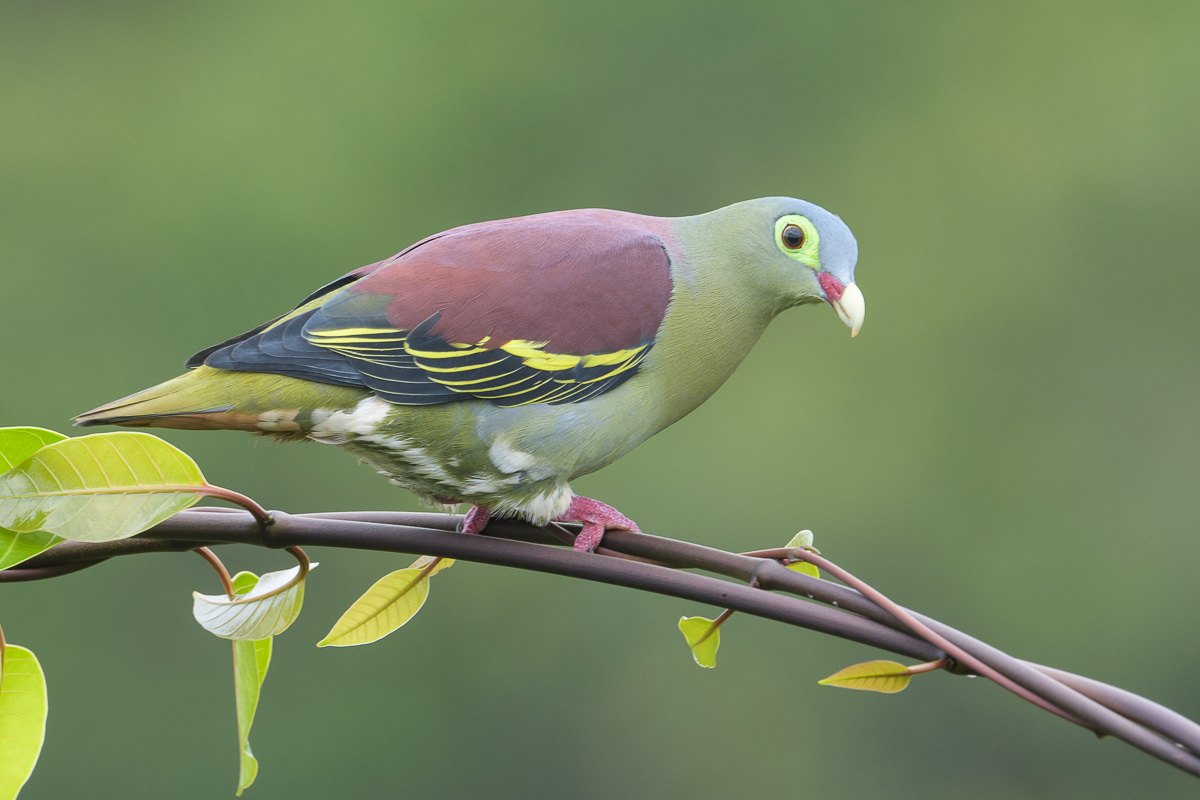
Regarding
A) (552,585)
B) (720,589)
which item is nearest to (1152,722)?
(720,589)

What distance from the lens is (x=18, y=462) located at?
40.6 inches

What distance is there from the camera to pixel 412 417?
1.41 metres

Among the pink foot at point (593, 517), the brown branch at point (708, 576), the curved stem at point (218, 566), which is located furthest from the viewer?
the pink foot at point (593, 517)

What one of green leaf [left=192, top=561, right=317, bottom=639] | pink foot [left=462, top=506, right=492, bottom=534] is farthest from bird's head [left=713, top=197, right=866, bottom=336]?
green leaf [left=192, top=561, right=317, bottom=639]

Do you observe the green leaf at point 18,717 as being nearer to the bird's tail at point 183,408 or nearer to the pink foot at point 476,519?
the bird's tail at point 183,408

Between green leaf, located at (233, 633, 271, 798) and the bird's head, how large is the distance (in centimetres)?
77

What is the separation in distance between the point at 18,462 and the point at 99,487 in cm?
8

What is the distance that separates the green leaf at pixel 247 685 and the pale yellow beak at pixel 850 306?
777 millimetres

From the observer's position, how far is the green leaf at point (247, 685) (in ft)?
3.88

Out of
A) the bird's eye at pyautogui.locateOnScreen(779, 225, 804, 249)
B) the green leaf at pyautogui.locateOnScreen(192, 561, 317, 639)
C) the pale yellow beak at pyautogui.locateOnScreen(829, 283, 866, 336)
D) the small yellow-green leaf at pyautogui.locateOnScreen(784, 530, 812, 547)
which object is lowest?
the green leaf at pyautogui.locateOnScreen(192, 561, 317, 639)

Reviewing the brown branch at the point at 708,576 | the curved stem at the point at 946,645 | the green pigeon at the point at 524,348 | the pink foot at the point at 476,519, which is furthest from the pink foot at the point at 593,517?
the curved stem at the point at 946,645

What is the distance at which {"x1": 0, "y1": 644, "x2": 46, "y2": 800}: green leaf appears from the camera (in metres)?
1.08

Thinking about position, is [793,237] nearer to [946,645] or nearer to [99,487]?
[946,645]

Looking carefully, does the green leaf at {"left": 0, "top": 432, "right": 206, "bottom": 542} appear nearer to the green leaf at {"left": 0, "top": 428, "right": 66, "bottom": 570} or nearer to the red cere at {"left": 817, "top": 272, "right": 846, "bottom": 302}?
the green leaf at {"left": 0, "top": 428, "right": 66, "bottom": 570}
